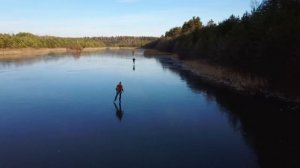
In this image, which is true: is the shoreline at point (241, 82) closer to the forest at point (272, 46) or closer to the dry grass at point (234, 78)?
the dry grass at point (234, 78)

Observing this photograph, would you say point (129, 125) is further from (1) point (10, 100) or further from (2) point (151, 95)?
(1) point (10, 100)

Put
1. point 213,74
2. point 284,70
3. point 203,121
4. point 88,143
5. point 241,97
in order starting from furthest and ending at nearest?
point 213,74 < point 241,97 < point 284,70 < point 203,121 < point 88,143

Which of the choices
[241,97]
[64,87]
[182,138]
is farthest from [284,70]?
[64,87]

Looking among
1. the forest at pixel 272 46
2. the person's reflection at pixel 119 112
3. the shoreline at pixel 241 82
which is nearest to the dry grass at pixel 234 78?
the shoreline at pixel 241 82

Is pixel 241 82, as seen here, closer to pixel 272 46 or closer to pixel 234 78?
pixel 234 78

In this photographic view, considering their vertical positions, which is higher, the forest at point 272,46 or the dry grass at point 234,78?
the forest at point 272,46

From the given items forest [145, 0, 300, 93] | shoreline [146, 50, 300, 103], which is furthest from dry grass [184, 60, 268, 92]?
forest [145, 0, 300, 93]

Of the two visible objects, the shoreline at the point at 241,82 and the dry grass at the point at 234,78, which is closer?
the shoreline at the point at 241,82

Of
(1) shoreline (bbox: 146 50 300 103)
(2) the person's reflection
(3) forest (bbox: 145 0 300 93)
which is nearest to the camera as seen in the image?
(2) the person's reflection

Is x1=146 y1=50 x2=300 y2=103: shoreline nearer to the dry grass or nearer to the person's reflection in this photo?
the dry grass

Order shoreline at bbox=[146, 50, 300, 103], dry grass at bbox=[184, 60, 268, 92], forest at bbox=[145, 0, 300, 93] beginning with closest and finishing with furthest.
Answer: forest at bbox=[145, 0, 300, 93]
shoreline at bbox=[146, 50, 300, 103]
dry grass at bbox=[184, 60, 268, 92]

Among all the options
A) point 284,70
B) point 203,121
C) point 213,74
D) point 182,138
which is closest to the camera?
point 182,138

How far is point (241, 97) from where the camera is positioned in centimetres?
3173

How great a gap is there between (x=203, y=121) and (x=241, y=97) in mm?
10949
